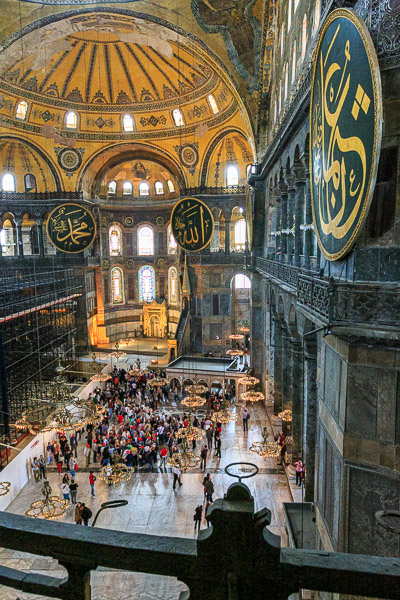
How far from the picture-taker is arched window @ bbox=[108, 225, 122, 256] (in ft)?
85.1

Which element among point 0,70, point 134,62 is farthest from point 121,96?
point 0,70

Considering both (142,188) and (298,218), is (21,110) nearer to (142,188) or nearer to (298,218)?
(142,188)

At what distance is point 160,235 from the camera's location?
1052 inches

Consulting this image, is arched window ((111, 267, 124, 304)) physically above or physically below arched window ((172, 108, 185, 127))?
below

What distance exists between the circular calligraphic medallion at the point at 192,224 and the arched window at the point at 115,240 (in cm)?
1432

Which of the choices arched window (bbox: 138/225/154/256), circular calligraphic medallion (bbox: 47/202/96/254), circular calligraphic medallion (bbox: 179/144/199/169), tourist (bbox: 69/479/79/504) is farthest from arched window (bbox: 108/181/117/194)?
tourist (bbox: 69/479/79/504)

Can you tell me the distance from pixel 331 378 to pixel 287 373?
22.3 ft

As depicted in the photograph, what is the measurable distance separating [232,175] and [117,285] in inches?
387

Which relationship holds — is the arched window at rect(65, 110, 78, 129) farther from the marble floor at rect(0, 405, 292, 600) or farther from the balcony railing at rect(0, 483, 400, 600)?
the balcony railing at rect(0, 483, 400, 600)

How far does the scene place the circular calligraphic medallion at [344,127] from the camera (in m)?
4.01

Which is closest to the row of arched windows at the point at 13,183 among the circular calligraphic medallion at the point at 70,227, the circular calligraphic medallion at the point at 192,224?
the circular calligraphic medallion at the point at 70,227

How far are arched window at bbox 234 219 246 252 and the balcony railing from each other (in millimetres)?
22255

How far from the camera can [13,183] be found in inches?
904

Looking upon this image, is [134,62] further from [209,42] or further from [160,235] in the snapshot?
[160,235]
